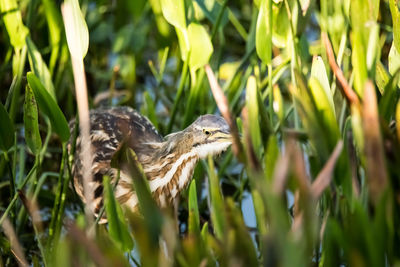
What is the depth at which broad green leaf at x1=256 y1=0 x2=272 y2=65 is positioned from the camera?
2.73m

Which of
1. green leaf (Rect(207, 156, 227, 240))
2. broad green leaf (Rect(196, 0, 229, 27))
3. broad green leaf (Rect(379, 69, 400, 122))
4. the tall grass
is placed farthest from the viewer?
broad green leaf (Rect(196, 0, 229, 27))

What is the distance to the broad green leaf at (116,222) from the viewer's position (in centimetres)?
207

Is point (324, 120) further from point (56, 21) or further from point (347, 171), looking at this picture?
point (56, 21)

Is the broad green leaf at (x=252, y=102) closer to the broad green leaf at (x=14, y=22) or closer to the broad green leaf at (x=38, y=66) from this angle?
the broad green leaf at (x=38, y=66)

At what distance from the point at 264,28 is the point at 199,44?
44 centimetres

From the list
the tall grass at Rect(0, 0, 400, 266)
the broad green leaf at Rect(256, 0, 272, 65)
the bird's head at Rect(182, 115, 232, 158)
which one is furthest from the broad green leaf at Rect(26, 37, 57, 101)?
the broad green leaf at Rect(256, 0, 272, 65)

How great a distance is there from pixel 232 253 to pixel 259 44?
117 cm

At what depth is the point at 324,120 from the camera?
2105 millimetres

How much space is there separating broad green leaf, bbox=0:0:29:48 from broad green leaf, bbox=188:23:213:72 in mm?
649

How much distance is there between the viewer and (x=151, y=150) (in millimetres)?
3312

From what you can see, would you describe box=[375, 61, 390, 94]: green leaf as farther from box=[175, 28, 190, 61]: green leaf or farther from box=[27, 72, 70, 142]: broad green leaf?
box=[27, 72, 70, 142]: broad green leaf

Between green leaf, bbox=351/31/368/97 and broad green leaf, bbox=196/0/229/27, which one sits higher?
broad green leaf, bbox=196/0/229/27

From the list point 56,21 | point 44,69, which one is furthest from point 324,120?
point 56,21

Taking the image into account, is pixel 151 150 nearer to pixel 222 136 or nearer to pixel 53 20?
pixel 222 136
